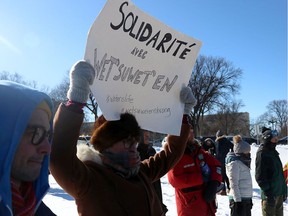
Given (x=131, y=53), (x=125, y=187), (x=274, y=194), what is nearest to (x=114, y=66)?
(x=131, y=53)

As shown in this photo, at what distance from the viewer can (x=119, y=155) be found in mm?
2227

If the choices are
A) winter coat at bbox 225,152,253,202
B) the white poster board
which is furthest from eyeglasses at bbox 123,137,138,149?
winter coat at bbox 225,152,253,202

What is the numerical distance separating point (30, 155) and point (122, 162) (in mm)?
876

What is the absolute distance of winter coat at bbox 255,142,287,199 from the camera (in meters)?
5.27

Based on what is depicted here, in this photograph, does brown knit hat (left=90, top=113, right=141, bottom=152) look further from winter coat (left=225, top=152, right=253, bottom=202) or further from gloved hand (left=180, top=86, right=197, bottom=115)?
winter coat (left=225, top=152, right=253, bottom=202)

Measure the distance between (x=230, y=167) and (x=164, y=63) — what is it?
3045 mm

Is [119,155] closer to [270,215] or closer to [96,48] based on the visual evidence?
[96,48]

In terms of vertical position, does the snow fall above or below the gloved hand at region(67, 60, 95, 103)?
below

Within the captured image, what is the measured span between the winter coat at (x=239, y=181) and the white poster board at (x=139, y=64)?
2717mm

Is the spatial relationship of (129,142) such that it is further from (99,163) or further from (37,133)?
(37,133)

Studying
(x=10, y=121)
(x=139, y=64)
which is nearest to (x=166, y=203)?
(x=139, y=64)

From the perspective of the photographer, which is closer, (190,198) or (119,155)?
(119,155)

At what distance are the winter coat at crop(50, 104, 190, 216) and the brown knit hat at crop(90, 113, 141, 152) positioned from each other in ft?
0.26

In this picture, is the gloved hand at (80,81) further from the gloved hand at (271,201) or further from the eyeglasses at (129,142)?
the gloved hand at (271,201)
